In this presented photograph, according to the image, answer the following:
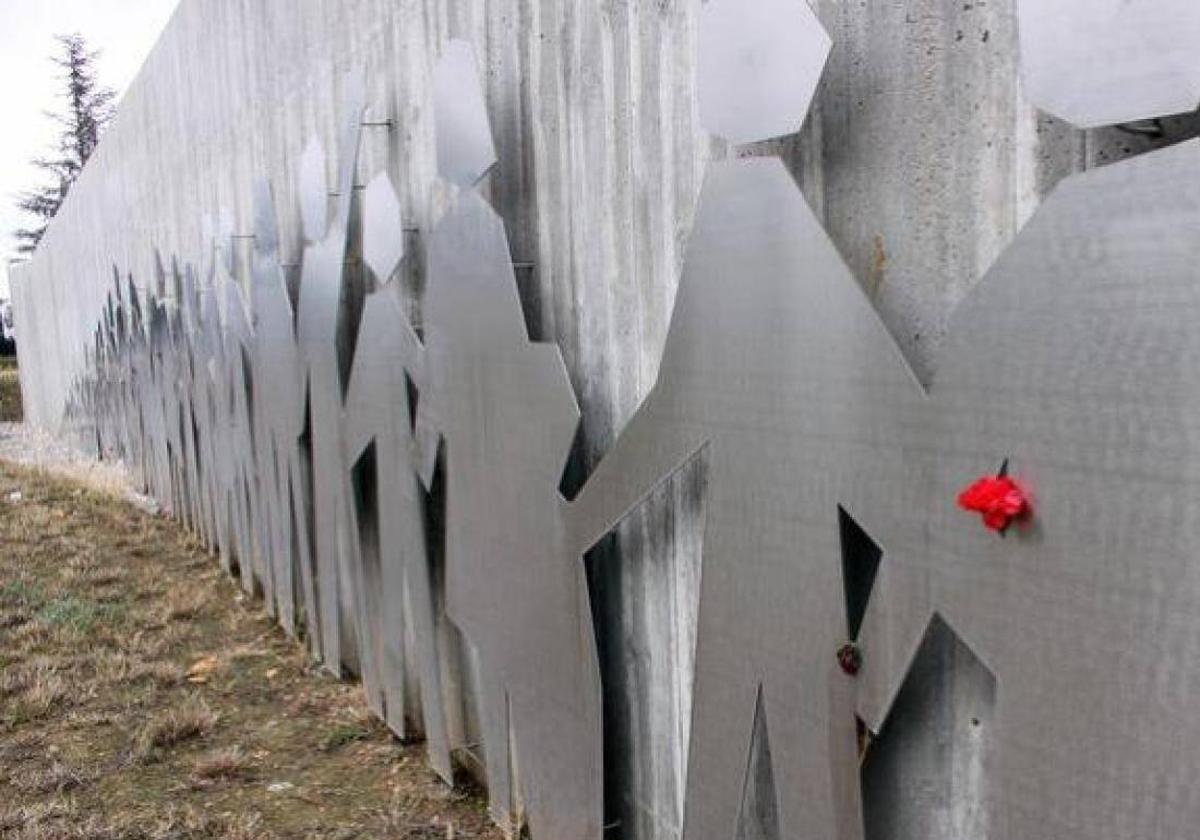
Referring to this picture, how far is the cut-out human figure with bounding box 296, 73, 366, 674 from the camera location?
3.53 meters

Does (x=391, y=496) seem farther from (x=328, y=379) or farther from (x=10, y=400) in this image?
(x=10, y=400)

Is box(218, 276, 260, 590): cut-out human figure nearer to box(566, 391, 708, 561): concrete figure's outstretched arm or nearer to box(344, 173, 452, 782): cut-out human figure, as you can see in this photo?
box(344, 173, 452, 782): cut-out human figure

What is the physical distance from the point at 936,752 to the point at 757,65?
92 centimetres

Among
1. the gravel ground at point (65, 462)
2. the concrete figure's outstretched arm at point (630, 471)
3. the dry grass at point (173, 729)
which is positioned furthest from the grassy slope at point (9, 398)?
the concrete figure's outstretched arm at point (630, 471)

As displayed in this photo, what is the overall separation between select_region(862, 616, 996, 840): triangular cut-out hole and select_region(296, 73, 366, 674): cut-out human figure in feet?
7.87

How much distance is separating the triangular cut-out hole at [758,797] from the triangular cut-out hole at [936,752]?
0.23 metres

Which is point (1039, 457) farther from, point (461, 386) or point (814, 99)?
point (461, 386)

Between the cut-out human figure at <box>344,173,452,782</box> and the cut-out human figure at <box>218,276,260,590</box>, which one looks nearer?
the cut-out human figure at <box>344,173,452,782</box>

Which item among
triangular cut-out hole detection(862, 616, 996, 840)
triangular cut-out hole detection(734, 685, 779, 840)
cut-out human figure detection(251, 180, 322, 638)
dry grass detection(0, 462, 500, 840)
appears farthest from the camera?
cut-out human figure detection(251, 180, 322, 638)

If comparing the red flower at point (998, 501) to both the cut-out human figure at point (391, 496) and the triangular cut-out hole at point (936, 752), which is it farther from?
the cut-out human figure at point (391, 496)

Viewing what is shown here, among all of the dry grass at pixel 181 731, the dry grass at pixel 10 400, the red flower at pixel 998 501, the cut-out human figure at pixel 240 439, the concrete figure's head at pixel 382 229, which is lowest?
the dry grass at pixel 10 400

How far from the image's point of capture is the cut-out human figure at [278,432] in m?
4.18

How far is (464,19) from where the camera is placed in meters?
2.57

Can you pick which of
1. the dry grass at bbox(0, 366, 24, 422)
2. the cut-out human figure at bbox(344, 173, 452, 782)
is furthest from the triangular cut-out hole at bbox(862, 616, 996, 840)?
the dry grass at bbox(0, 366, 24, 422)
